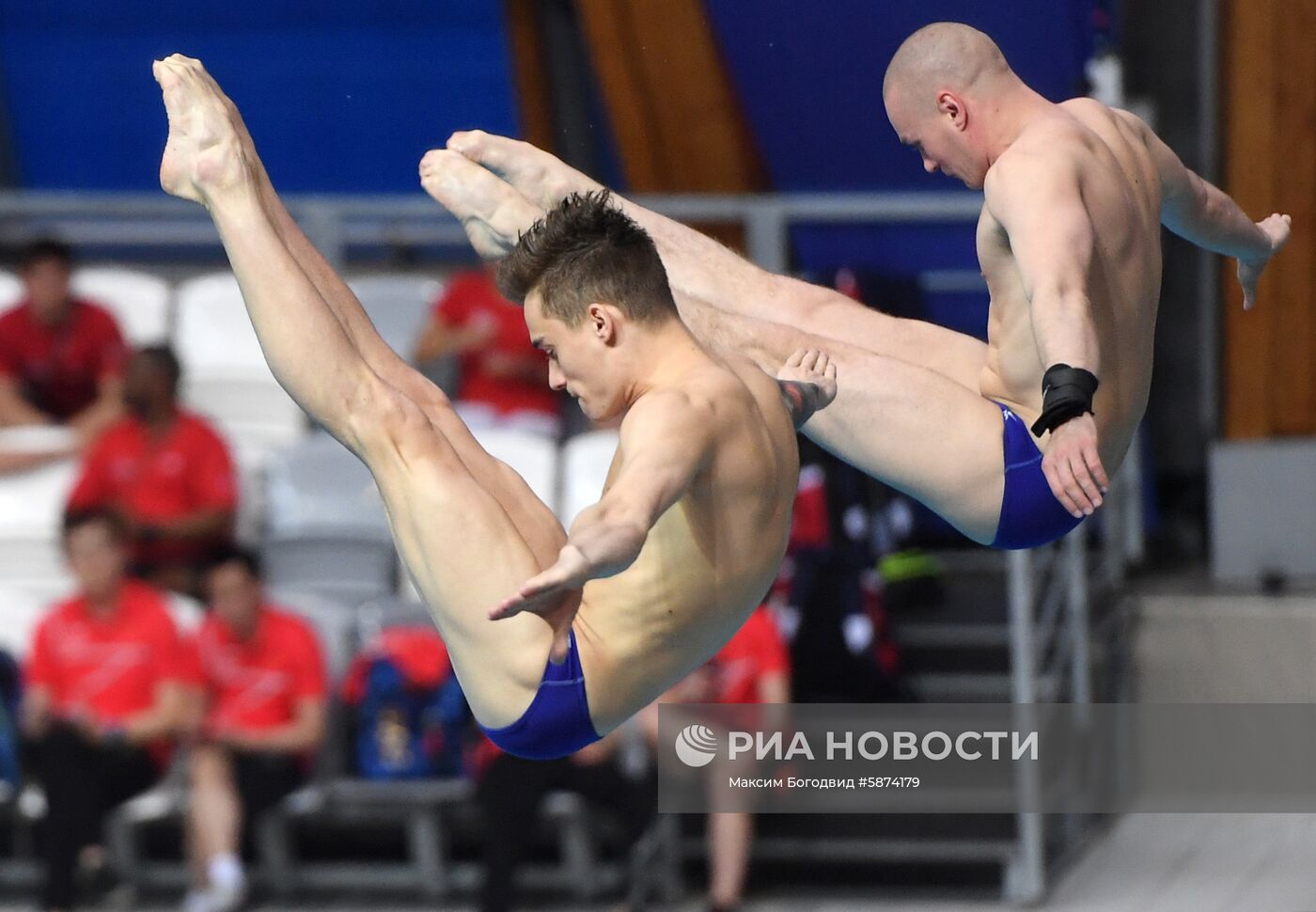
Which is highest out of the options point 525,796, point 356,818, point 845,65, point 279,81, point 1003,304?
point 279,81

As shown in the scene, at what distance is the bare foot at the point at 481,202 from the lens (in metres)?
3.66

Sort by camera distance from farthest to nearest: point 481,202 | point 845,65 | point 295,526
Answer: point 295,526 < point 845,65 < point 481,202

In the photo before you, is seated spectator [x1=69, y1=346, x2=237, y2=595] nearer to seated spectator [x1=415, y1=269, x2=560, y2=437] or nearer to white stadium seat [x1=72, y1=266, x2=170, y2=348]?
white stadium seat [x1=72, y1=266, x2=170, y2=348]

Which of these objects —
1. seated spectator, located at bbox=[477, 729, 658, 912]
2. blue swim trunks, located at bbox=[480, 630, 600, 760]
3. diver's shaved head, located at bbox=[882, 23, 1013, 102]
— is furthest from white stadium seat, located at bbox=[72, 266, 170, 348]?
diver's shaved head, located at bbox=[882, 23, 1013, 102]

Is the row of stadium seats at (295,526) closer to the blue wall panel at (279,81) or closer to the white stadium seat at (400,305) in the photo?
the white stadium seat at (400,305)

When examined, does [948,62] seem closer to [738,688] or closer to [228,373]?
[738,688]

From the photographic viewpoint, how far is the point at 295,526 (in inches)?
255

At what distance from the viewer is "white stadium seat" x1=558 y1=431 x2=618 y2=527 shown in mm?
6121

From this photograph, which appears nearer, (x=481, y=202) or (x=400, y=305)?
(x=481, y=202)

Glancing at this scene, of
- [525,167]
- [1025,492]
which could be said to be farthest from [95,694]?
[1025,492]

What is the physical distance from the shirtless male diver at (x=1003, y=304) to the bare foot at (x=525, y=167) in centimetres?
14

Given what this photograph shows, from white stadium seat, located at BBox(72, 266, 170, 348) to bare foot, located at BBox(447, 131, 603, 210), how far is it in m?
3.42

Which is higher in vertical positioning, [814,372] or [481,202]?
[481,202]

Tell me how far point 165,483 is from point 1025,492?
3.70 metres
